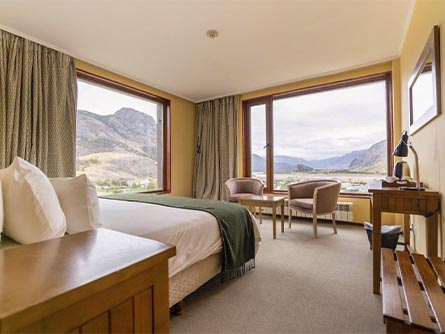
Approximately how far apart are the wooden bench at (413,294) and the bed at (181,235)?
3.44ft

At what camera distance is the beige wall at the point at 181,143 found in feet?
15.9

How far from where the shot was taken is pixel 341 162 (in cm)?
400

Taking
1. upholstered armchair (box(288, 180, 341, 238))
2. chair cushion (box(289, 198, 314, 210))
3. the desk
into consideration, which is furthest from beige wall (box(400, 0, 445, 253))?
chair cushion (box(289, 198, 314, 210))

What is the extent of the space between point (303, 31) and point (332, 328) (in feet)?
9.37

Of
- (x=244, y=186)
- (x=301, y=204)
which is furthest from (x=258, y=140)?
(x=301, y=204)

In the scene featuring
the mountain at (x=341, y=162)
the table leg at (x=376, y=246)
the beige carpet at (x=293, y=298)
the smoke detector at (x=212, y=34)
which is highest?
the smoke detector at (x=212, y=34)

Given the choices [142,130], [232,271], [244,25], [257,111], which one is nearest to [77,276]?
[232,271]

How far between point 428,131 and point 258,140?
10.1 feet

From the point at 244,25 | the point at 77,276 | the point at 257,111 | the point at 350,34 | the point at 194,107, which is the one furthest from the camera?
the point at 194,107

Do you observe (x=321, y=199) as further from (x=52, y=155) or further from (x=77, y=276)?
(x=52, y=155)

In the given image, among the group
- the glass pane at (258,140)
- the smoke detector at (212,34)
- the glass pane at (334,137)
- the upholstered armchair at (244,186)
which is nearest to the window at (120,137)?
the upholstered armchair at (244,186)

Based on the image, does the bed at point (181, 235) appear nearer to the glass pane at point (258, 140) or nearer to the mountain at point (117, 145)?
the mountain at point (117, 145)

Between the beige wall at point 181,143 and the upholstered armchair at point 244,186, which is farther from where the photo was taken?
the beige wall at point 181,143

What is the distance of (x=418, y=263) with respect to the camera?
49.1 inches
